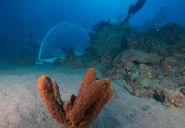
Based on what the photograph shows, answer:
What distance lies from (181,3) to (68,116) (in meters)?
77.4

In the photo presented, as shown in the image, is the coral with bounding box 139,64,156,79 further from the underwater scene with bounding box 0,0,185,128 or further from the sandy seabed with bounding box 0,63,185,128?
the sandy seabed with bounding box 0,63,185,128

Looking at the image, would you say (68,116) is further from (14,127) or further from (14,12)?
(14,12)

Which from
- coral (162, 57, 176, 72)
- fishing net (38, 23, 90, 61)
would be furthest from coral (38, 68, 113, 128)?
fishing net (38, 23, 90, 61)

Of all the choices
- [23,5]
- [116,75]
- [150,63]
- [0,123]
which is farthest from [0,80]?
[23,5]

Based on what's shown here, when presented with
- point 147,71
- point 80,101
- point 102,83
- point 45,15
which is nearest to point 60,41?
point 147,71

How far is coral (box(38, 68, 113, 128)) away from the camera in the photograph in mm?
2941

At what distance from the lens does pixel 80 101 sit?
9.90 ft

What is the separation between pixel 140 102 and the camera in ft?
20.3

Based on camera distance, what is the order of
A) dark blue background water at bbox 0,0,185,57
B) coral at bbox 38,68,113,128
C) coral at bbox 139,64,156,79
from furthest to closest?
dark blue background water at bbox 0,0,185,57 → coral at bbox 139,64,156,79 → coral at bbox 38,68,113,128

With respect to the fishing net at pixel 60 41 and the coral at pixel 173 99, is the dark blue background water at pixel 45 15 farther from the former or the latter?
the coral at pixel 173 99

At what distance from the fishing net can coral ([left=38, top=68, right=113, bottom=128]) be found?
901 cm

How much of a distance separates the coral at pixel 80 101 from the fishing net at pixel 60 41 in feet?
29.6

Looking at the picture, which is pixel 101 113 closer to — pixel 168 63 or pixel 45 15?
pixel 168 63

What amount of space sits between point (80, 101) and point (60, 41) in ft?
32.3
